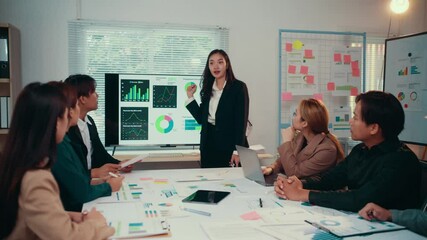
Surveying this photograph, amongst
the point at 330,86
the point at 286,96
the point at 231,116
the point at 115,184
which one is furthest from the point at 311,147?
the point at 330,86

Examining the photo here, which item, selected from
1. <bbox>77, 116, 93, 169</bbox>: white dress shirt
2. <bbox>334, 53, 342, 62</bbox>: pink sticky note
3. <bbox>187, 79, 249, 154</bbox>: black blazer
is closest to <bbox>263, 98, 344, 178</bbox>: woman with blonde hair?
<bbox>187, 79, 249, 154</bbox>: black blazer

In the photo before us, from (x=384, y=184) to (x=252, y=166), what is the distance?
742mm

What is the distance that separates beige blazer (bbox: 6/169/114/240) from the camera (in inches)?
42.6

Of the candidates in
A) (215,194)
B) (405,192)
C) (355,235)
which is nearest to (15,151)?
(215,194)

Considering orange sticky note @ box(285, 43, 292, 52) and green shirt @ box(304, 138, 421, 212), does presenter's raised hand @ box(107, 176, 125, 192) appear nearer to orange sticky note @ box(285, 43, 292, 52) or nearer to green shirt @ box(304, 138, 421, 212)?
green shirt @ box(304, 138, 421, 212)

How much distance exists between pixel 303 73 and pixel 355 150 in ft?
7.22

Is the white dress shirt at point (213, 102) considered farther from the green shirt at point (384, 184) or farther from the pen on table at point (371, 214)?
the pen on table at point (371, 214)

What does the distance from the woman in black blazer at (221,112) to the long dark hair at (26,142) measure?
1888 mm

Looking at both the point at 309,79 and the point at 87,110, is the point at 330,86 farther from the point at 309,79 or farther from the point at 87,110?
the point at 87,110

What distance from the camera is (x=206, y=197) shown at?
70.0 inches

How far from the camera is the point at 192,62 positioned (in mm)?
3764

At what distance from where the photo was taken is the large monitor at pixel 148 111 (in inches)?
135

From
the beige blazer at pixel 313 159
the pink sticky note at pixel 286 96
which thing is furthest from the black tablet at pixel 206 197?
the pink sticky note at pixel 286 96

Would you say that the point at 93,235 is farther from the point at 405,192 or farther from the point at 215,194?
the point at 405,192
